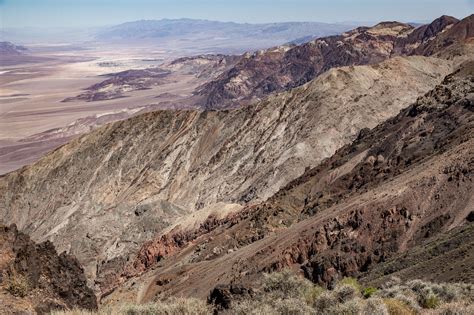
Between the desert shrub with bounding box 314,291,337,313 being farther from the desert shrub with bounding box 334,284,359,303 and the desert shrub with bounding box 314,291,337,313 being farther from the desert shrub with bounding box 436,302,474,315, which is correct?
the desert shrub with bounding box 436,302,474,315

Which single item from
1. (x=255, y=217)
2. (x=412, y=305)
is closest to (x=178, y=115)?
(x=255, y=217)

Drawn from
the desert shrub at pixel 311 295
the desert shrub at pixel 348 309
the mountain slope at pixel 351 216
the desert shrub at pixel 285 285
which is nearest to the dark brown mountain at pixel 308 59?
the mountain slope at pixel 351 216

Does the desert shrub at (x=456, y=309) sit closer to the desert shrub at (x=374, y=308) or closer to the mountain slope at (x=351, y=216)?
the desert shrub at (x=374, y=308)

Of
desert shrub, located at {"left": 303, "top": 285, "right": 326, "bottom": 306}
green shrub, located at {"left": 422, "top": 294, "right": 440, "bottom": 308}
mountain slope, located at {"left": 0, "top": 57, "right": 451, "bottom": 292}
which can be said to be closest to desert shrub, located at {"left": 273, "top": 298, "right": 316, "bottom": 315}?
desert shrub, located at {"left": 303, "top": 285, "right": 326, "bottom": 306}

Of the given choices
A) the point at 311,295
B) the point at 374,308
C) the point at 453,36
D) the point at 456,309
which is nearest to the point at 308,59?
the point at 453,36

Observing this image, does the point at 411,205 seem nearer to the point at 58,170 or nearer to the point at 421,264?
the point at 421,264
